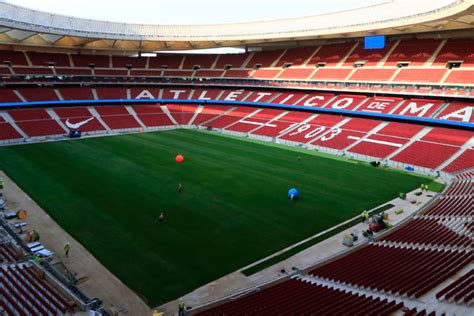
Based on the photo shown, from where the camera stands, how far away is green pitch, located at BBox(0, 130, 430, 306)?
19375mm

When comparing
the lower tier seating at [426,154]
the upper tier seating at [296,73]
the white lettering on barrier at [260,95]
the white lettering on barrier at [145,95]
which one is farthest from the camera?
the white lettering on barrier at [145,95]

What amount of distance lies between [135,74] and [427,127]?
166ft

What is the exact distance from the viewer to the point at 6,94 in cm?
5525

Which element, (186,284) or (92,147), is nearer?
(186,284)

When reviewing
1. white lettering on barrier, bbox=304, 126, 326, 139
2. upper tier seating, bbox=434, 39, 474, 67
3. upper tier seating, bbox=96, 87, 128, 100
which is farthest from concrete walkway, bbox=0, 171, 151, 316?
upper tier seating, bbox=434, 39, 474, 67

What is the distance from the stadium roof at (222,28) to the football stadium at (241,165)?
0.36 m

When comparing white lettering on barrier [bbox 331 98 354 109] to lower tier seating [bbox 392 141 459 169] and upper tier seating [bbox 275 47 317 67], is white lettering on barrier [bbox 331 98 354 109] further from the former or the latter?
lower tier seating [bbox 392 141 459 169]

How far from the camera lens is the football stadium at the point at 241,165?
1606 centimetres

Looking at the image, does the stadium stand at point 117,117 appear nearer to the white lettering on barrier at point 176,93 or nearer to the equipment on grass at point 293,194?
the white lettering on barrier at point 176,93

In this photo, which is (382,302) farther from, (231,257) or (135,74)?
(135,74)

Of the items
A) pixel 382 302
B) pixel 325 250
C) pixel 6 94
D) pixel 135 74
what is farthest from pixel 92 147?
pixel 382 302

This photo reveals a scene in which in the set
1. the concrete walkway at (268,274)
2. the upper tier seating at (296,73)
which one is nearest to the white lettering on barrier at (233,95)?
the upper tier seating at (296,73)

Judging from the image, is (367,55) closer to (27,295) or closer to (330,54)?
(330,54)

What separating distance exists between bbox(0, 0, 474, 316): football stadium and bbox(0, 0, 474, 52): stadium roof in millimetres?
357
